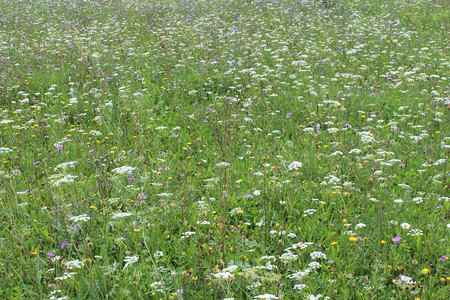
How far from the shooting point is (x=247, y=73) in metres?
6.55

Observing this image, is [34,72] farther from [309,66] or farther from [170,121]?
[309,66]

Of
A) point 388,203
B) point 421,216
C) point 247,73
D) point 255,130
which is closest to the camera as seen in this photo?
point 421,216

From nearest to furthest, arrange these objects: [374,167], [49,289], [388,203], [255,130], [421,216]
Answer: [49,289]
[421,216]
[388,203]
[374,167]
[255,130]

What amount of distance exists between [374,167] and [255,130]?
146 cm

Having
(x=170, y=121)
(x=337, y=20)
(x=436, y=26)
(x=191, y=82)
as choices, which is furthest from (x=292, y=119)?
(x=436, y=26)

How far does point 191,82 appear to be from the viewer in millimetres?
6641

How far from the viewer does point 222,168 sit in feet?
13.3

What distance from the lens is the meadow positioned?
8.90 ft

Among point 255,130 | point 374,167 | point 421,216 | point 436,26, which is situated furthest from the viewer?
point 436,26

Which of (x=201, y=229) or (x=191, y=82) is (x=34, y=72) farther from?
(x=201, y=229)

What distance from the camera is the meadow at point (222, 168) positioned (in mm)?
2713

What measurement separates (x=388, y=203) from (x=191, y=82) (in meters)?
3.94

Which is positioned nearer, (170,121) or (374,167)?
(374,167)

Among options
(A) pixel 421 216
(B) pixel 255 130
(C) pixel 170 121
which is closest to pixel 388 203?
(A) pixel 421 216
